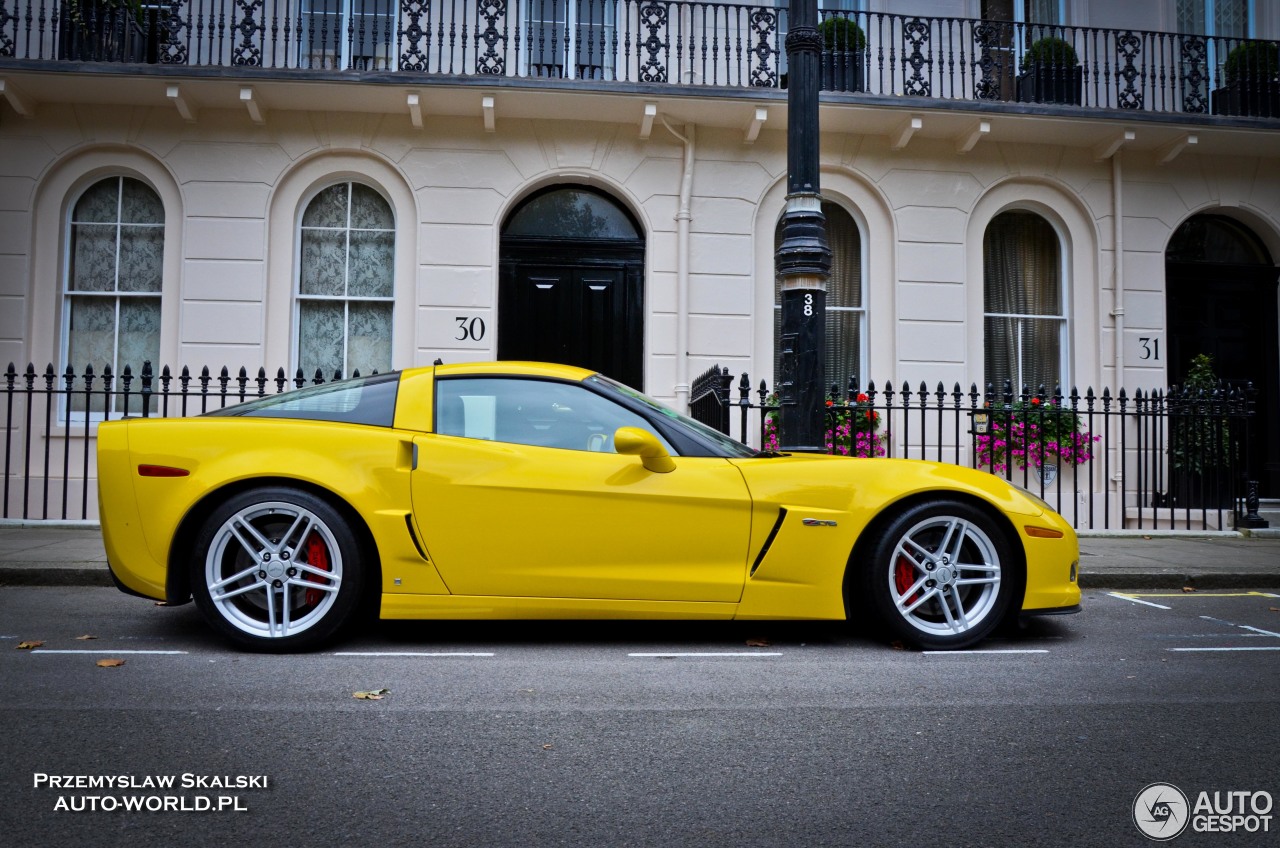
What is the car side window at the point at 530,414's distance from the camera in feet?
15.0

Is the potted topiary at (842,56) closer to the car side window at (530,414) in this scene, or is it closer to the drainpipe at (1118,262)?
the drainpipe at (1118,262)

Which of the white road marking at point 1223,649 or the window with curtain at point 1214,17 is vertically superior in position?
the window with curtain at point 1214,17

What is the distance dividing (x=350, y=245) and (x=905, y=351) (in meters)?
6.57

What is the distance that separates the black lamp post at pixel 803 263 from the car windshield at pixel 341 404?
2630 mm

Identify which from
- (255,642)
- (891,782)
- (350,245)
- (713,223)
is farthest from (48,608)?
(713,223)

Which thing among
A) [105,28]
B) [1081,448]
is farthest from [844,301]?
[105,28]

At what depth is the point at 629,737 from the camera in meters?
3.18

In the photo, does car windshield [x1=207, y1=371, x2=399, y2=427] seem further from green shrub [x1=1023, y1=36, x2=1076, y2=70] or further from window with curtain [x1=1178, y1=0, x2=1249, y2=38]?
window with curtain [x1=1178, y1=0, x2=1249, y2=38]

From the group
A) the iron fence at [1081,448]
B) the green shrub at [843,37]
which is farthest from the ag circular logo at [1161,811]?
the green shrub at [843,37]

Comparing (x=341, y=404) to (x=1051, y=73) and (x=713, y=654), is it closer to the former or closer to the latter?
(x=713, y=654)

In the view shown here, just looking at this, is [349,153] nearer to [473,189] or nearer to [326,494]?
[473,189]

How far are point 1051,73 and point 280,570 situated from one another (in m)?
10.9

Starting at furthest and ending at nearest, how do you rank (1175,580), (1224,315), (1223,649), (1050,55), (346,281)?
(1224,315) → (1050,55) → (346,281) → (1175,580) → (1223,649)

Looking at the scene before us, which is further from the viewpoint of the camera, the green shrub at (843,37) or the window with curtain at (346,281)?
the green shrub at (843,37)
